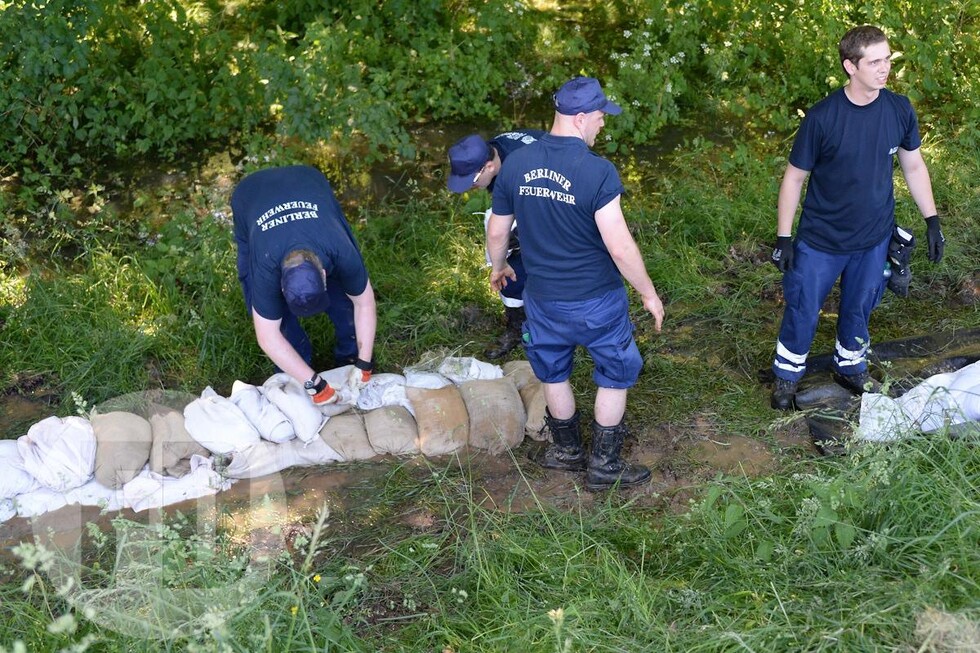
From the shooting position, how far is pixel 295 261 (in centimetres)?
385

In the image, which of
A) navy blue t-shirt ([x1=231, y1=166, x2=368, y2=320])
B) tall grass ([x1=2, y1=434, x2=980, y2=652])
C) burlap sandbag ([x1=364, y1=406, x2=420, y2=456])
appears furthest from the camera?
burlap sandbag ([x1=364, y1=406, x2=420, y2=456])

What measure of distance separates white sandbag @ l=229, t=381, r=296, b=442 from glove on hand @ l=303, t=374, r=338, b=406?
7.0 inches

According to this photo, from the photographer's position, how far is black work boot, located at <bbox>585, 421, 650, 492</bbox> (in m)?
4.16

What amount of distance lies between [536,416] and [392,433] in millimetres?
684

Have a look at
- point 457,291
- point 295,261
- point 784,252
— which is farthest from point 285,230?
point 784,252

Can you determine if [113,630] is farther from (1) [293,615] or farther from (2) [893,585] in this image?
(2) [893,585]

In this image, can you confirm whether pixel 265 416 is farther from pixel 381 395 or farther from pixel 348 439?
pixel 381 395

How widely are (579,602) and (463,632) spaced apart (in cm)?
43

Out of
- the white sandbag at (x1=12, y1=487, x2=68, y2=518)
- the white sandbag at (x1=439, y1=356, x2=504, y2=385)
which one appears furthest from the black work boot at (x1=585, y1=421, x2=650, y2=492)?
the white sandbag at (x1=12, y1=487, x2=68, y2=518)

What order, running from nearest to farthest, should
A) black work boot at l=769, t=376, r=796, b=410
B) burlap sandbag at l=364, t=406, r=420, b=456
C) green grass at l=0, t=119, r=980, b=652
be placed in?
green grass at l=0, t=119, r=980, b=652
burlap sandbag at l=364, t=406, r=420, b=456
black work boot at l=769, t=376, r=796, b=410

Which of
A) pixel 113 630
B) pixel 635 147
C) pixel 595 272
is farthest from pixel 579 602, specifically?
pixel 635 147

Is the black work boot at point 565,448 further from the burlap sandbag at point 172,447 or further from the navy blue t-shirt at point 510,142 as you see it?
the burlap sandbag at point 172,447

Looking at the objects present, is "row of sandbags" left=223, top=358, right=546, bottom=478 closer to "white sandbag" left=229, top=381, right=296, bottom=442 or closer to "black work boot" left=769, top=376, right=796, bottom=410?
"white sandbag" left=229, top=381, right=296, bottom=442

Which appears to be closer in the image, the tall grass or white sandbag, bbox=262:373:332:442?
the tall grass
